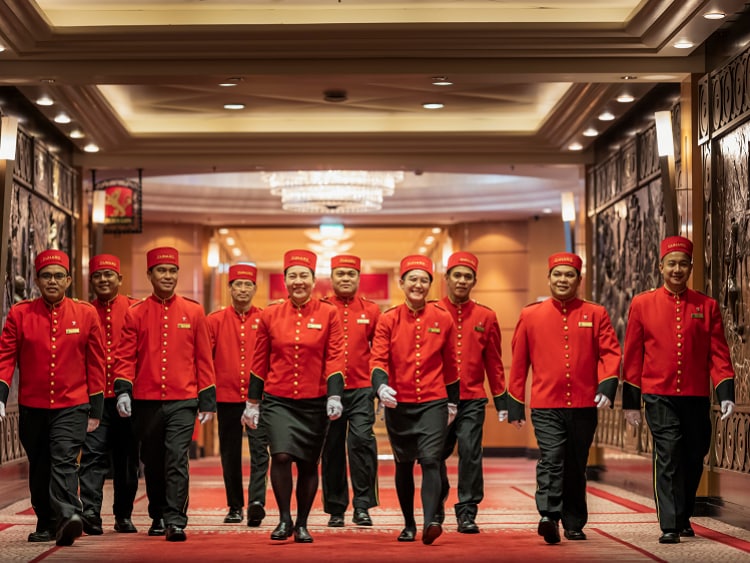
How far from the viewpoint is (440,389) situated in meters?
6.98

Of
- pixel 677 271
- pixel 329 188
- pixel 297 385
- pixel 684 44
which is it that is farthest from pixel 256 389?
pixel 329 188

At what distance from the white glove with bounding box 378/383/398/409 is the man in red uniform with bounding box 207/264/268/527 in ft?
5.07

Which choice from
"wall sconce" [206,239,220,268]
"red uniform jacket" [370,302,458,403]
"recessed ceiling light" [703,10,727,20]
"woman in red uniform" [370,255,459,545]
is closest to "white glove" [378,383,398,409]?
"woman in red uniform" [370,255,459,545]

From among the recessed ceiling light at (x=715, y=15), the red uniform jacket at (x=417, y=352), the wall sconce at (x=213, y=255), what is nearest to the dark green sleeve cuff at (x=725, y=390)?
the red uniform jacket at (x=417, y=352)

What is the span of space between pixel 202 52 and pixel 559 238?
990 cm

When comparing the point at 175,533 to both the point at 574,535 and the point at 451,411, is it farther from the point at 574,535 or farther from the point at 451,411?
the point at 574,535

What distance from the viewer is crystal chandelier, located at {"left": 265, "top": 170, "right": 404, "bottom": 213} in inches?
521

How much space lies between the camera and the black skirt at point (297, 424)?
688cm

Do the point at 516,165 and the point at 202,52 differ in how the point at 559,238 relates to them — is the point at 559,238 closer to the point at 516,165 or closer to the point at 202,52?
the point at 516,165

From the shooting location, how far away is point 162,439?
716 cm

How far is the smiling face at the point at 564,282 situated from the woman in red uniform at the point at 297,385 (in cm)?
Answer: 125

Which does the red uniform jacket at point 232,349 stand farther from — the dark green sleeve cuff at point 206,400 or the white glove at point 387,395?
the white glove at point 387,395

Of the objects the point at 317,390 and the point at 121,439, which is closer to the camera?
the point at 317,390

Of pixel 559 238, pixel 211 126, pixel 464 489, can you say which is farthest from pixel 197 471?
pixel 464 489
